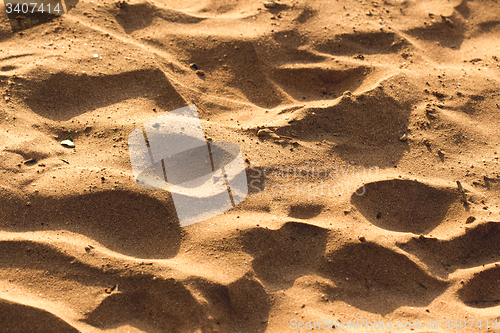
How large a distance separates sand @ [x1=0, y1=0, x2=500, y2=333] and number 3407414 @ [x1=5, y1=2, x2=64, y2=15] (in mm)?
82

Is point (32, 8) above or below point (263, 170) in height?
above

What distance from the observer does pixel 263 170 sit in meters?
2.05

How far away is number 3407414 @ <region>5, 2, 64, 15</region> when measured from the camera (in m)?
2.45
